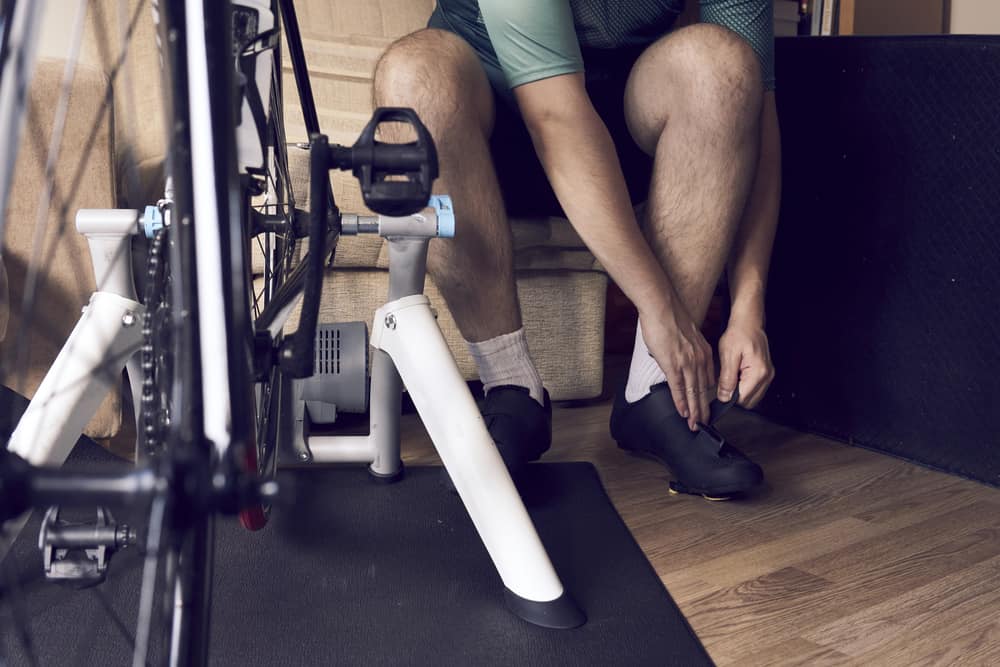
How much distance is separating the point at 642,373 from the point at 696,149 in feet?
0.85

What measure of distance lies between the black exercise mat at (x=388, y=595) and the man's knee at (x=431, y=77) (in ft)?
1.32

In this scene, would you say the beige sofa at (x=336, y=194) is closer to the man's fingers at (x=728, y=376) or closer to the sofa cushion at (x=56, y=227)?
the sofa cushion at (x=56, y=227)

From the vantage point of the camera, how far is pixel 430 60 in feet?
3.09

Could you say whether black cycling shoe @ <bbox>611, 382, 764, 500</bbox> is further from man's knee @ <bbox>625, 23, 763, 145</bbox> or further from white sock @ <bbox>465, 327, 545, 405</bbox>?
man's knee @ <bbox>625, 23, 763, 145</bbox>

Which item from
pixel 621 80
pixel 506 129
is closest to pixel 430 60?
pixel 506 129

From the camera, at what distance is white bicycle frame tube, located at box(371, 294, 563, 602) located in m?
0.74

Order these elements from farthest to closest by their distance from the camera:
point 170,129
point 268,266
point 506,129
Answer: point 506,129 < point 268,266 < point 170,129

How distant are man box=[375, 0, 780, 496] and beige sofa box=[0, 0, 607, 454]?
0.25 meters

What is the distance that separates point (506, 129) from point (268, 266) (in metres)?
0.40

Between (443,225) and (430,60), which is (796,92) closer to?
(430,60)

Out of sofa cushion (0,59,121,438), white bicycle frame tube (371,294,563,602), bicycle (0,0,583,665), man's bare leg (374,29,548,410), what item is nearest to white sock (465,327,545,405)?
man's bare leg (374,29,548,410)

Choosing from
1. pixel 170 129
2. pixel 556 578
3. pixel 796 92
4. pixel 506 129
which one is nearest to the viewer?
pixel 170 129

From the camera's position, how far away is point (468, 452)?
754 mm

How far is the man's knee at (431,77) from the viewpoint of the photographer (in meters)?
0.93
